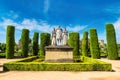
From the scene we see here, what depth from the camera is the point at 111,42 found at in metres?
27.6

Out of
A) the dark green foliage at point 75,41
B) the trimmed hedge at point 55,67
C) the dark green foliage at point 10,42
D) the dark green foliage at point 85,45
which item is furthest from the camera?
the dark green foliage at point 85,45

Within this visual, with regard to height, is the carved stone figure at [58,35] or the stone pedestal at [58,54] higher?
the carved stone figure at [58,35]

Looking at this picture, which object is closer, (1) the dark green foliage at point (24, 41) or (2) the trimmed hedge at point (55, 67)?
(2) the trimmed hedge at point (55, 67)

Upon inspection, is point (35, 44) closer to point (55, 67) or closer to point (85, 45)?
point (85, 45)

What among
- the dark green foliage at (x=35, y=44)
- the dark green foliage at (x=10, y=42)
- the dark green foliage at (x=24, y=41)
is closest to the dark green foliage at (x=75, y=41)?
the dark green foliage at (x=35, y=44)

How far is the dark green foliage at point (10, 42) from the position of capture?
2953 centimetres

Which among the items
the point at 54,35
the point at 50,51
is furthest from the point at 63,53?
the point at 54,35

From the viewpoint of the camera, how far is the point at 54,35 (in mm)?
19484

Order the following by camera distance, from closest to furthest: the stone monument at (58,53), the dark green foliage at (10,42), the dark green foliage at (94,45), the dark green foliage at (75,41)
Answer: the stone monument at (58,53), the dark green foliage at (94,45), the dark green foliage at (10,42), the dark green foliage at (75,41)

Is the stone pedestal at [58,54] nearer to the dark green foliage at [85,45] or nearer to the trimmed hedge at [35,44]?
the dark green foliage at [85,45]

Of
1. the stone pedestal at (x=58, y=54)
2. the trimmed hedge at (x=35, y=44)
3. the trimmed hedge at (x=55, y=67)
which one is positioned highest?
the trimmed hedge at (x=35, y=44)

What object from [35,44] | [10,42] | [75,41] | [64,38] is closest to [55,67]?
[64,38]

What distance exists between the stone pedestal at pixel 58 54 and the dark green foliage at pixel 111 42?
12.7 m

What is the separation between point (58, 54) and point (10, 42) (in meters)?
16.5
